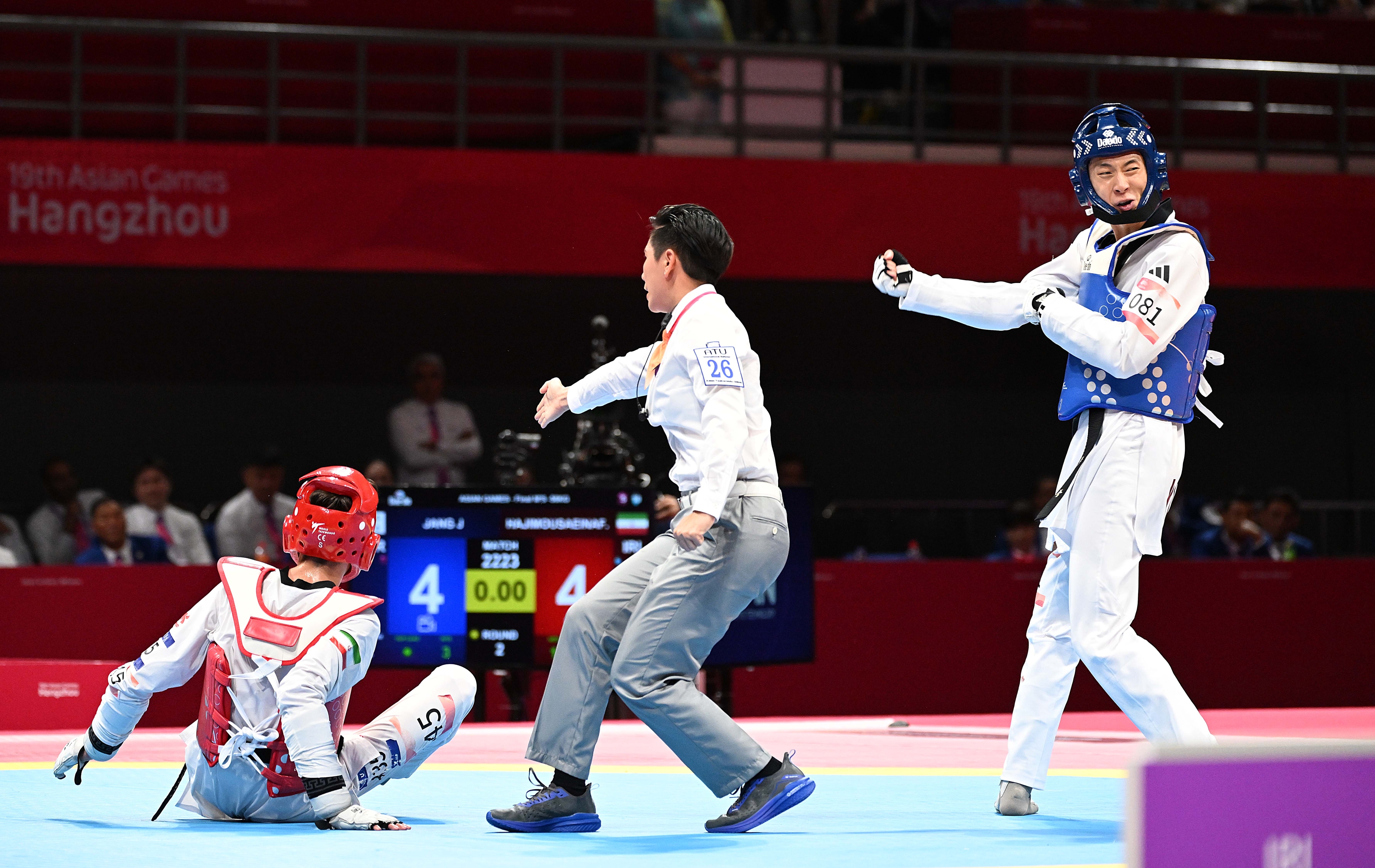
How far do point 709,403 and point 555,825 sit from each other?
3.33 feet

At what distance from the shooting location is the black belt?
3.91m

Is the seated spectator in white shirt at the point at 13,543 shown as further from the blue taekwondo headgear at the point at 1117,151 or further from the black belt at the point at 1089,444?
the blue taekwondo headgear at the point at 1117,151

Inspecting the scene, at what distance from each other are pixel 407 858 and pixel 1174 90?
8.25m

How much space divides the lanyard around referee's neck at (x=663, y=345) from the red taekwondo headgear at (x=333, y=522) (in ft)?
2.28

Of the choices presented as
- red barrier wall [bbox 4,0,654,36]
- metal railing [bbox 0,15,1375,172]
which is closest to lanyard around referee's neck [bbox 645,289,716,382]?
metal railing [bbox 0,15,1375,172]

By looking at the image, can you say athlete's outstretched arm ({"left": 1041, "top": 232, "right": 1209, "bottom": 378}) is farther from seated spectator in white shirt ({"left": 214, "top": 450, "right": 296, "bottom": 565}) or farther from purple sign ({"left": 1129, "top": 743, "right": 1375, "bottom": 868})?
seated spectator in white shirt ({"left": 214, "top": 450, "right": 296, "bottom": 565})

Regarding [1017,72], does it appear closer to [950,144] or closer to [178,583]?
[950,144]

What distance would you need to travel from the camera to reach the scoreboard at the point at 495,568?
6.84 m

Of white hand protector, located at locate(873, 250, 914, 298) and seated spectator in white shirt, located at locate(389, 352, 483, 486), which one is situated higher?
white hand protector, located at locate(873, 250, 914, 298)

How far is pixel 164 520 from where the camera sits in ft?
28.1

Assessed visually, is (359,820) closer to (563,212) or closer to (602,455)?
(602,455)

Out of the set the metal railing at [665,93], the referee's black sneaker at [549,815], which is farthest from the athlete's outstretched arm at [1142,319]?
the metal railing at [665,93]

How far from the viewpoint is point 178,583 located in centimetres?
747

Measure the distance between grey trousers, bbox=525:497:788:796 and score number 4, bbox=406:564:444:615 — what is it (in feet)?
10.3
